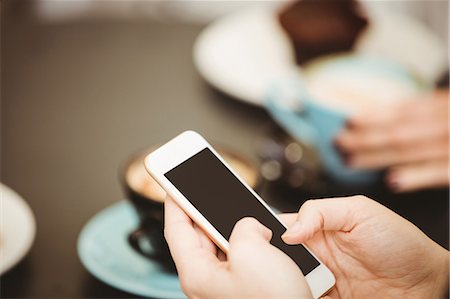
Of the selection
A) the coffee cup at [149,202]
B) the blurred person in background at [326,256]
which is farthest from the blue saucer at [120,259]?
the blurred person in background at [326,256]

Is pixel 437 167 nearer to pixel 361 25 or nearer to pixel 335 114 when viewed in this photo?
pixel 335 114

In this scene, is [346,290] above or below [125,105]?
below

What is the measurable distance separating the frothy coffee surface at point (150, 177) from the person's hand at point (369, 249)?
118 millimetres

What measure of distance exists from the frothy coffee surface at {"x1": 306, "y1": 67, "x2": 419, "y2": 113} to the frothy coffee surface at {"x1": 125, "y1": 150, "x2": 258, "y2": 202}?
0.59 feet

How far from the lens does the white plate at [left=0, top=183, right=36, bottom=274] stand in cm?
76

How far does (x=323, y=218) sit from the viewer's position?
64 cm

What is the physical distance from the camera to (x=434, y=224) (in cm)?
87

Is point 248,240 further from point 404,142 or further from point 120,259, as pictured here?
point 404,142

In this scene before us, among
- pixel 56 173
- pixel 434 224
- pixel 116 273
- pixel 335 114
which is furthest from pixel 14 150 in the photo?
pixel 434 224

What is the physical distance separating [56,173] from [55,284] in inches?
8.2

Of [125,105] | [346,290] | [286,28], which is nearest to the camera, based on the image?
[346,290]

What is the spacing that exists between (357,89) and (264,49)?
11.7 inches

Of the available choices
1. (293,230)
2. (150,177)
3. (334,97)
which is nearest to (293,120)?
(334,97)

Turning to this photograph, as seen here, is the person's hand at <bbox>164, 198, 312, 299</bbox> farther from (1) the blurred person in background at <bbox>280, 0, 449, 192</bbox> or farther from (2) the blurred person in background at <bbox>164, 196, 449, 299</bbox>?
(1) the blurred person in background at <bbox>280, 0, 449, 192</bbox>
